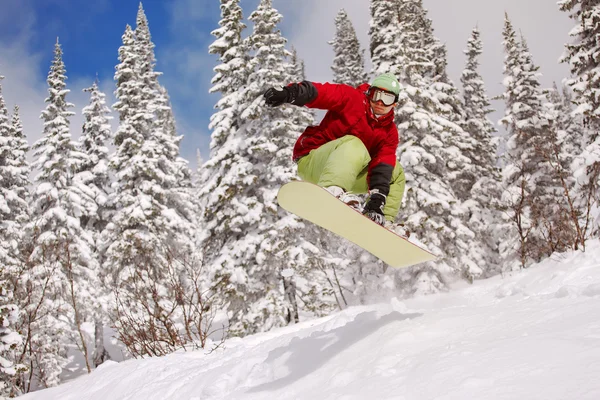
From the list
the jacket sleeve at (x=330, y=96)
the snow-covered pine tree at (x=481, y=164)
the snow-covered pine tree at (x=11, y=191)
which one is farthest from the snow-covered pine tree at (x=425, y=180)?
the snow-covered pine tree at (x=11, y=191)

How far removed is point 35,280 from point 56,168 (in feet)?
17.6

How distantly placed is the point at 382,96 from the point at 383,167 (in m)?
0.74

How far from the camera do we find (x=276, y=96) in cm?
397

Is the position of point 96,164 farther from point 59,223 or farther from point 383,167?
point 383,167

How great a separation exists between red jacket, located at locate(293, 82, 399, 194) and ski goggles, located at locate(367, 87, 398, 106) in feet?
0.33

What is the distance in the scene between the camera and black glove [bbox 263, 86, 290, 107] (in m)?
3.97

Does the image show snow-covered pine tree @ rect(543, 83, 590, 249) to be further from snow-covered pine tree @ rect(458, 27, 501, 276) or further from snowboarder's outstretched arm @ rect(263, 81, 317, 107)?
snowboarder's outstretched arm @ rect(263, 81, 317, 107)

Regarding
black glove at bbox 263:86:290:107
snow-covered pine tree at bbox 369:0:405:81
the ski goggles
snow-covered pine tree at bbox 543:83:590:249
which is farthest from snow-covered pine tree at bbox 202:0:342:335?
black glove at bbox 263:86:290:107

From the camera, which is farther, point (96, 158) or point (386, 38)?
point (96, 158)

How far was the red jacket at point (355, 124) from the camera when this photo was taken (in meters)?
4.40

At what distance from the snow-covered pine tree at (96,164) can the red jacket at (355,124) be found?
718 inches

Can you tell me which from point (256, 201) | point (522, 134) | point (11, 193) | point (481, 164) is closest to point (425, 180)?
point (256, 201)

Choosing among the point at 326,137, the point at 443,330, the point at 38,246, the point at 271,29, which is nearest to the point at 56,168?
the point at 38,246

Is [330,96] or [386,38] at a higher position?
[386,38]
